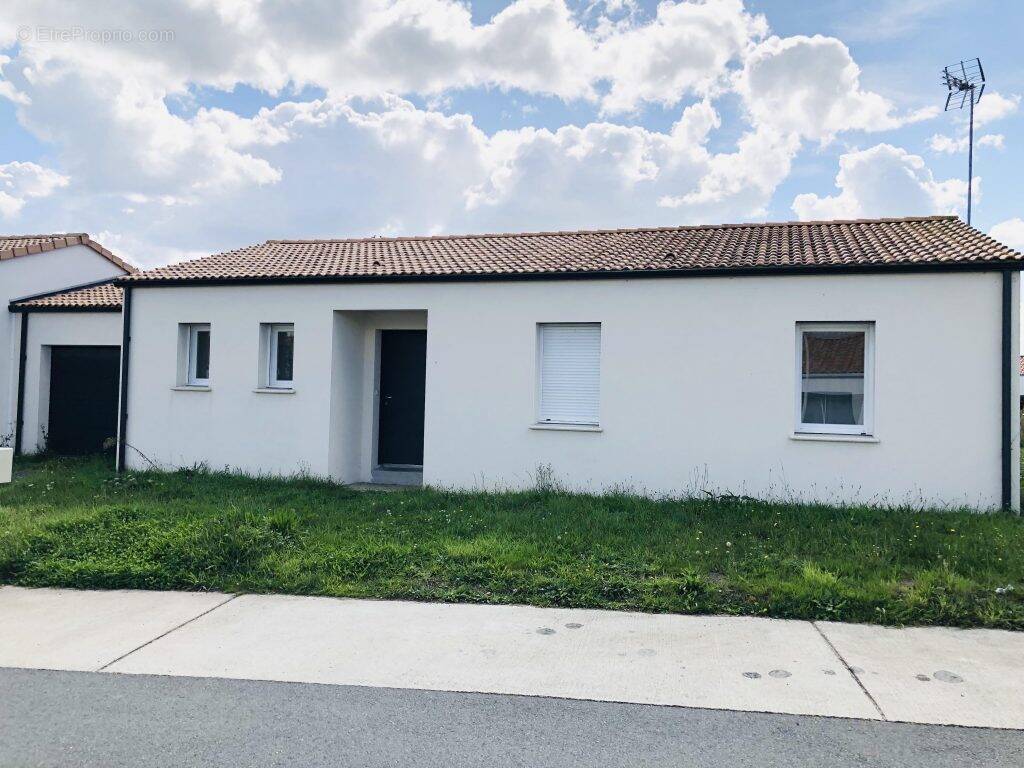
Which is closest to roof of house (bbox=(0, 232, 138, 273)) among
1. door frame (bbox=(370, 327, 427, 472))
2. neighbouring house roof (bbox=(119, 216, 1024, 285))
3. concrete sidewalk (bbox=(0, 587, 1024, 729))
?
neighbouring house roof (bbox=(119, 216, 1024, 285))

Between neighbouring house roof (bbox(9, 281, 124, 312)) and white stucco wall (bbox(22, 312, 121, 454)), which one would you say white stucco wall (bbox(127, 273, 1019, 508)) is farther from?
white stucco wall (bbox(22, 312, 121, 454))

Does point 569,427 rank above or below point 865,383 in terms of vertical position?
below

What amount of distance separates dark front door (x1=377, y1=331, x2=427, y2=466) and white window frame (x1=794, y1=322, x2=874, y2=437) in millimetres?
5608

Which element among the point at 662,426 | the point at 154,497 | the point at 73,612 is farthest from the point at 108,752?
the point at 662,426

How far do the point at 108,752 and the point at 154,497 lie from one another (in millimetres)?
6527

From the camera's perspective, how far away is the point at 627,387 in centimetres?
1009

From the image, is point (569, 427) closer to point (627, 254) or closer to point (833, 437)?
point (627, 254)

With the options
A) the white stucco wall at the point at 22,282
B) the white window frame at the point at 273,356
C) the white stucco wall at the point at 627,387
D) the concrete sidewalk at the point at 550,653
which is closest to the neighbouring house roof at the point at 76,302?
the white stucco wall at the point at 22,282

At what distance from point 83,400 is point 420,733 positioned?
43.2ft

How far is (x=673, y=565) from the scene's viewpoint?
674 centimetres

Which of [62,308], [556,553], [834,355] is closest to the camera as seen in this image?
[556,553]

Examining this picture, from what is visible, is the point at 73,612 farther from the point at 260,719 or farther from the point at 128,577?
the point at 260,719

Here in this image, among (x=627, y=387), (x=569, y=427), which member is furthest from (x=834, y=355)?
(x=569, y=427)

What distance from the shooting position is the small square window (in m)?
12.1
